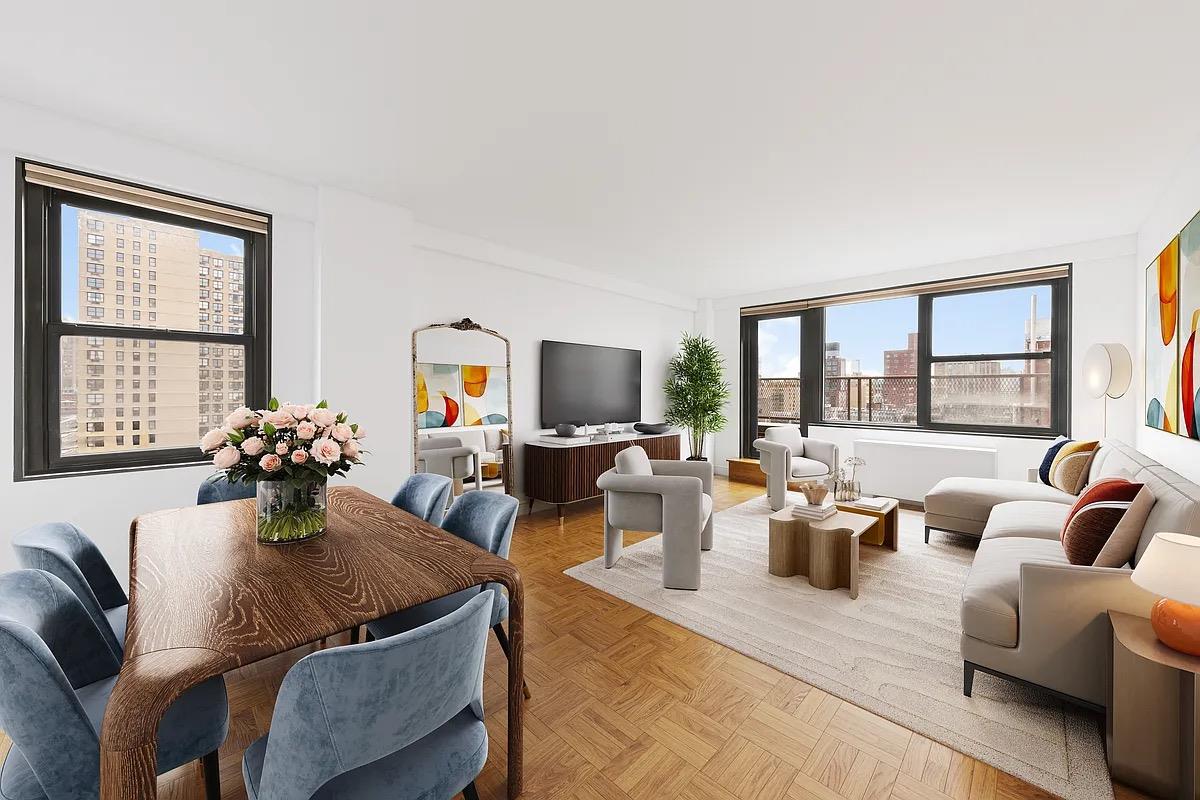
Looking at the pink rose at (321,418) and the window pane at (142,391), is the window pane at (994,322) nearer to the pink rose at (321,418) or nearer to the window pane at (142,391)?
the pink rose at (321,418)

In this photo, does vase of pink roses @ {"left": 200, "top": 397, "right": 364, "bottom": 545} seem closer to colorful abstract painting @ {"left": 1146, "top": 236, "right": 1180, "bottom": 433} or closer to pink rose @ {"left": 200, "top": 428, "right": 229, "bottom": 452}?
pink rose @ {"left": 200, "top": 428, "right": 229, "bottom": 452}

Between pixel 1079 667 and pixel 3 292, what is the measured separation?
4.92 metres

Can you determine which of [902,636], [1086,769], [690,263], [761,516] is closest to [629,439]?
[761,516]

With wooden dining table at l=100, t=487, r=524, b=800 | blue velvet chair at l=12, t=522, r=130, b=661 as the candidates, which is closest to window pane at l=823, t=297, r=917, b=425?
wooden dining table at l=100, t=487, r=524, b=800

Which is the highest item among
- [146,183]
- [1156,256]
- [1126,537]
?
[146,183]

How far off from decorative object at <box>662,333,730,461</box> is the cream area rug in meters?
2.54

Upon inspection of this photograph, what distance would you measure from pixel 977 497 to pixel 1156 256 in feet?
6.68

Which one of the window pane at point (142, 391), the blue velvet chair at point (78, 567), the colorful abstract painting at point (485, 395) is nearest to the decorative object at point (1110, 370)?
the colorful abstract painting at point (485, 395)

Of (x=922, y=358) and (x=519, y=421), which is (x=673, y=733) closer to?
(x=519, y=421)

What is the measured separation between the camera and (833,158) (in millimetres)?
2869

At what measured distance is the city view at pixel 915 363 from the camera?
4.93 meters

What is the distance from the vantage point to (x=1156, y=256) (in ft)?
11.3

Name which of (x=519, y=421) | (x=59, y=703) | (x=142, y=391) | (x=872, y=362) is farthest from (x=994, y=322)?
(x=142, y=391)

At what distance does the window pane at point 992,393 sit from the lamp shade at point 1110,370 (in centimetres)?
79
